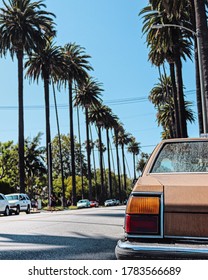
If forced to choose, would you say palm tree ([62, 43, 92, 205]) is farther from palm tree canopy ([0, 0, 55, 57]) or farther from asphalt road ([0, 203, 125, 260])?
asphalt road ([0, 203, 125, 260])

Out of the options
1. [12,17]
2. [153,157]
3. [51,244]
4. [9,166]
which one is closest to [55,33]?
[12,17]

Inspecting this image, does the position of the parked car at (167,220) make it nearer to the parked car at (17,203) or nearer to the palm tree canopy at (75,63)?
the parked car at (17,203)

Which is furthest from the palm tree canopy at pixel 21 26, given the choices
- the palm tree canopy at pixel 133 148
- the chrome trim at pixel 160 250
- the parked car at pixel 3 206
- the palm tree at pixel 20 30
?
the palm tree canopy at pixel 133 148

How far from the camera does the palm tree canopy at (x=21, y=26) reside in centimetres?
4428

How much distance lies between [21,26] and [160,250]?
43379 millimetres

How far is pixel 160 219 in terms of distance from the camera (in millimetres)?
3789

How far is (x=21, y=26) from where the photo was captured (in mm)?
44344

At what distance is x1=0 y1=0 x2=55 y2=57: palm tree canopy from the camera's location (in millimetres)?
44278

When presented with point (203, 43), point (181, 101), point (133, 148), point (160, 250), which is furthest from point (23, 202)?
point (133, 148)

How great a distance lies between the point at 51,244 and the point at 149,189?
594 centimetres

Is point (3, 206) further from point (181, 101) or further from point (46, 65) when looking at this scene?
point (46, 65)

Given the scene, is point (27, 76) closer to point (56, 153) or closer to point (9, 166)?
point (9, 166)

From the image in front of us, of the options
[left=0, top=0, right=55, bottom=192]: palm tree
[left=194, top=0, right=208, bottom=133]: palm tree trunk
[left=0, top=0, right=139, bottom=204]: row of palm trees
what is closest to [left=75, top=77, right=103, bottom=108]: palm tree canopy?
[left=0, top=0, right=139, bottom=204]: row of palm trees

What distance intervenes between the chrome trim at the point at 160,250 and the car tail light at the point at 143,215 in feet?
0.44
